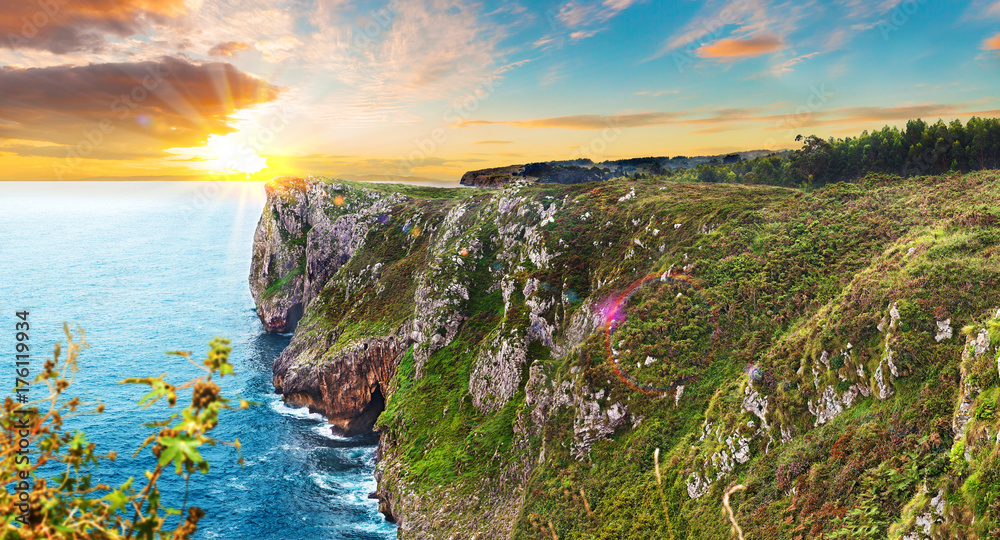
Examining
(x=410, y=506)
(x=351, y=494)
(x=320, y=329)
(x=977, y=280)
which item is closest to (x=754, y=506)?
(x=977, y=280)

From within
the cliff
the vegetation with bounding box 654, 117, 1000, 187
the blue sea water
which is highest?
the vegetation with bounding box 654, 117, 1000, 187

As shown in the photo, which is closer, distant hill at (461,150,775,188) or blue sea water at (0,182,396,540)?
blue sea water at (0,182,396,540)

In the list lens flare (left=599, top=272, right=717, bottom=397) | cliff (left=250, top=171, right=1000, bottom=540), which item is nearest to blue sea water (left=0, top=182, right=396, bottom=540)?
cliff (left=250, top=171, right=1000, bottom=540)

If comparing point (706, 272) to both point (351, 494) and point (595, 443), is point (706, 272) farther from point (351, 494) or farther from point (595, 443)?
point (351, 494)

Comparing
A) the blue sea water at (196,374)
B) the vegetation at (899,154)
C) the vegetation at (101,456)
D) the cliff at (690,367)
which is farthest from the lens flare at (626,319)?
the vegetation at (899,154)

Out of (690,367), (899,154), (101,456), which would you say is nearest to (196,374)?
(690,367)

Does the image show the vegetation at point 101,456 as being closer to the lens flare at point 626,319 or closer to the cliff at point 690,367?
the cliff at point 690,367

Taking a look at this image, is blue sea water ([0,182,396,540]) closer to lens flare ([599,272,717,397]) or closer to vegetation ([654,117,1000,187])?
lens flare ([599,272,717,397])

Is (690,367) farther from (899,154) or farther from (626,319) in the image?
(899,154)
